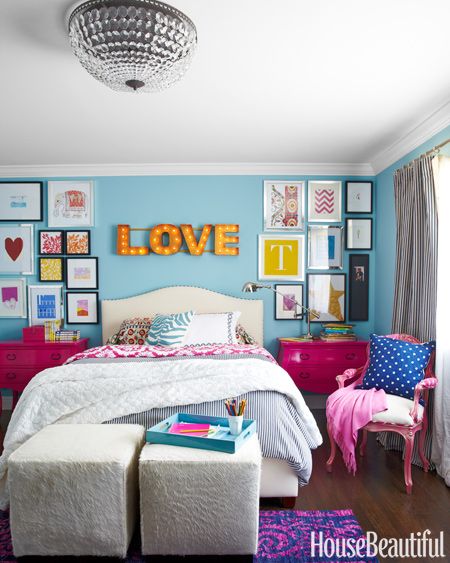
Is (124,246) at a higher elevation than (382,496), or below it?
higher

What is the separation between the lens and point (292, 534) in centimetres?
236

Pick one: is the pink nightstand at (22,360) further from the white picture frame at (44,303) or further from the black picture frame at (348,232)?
the black picture frame at (348,232)

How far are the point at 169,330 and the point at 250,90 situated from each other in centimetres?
207

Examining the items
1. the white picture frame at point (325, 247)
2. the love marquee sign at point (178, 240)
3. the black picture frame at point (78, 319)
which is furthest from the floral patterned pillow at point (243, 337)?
the black picture frame at point (78, 319)

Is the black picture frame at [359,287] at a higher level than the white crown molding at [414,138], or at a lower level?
lower

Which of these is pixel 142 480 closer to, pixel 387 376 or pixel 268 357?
pixel 268 357

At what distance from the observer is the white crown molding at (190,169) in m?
4.67

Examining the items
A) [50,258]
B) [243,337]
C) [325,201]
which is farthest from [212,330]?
[50,258]

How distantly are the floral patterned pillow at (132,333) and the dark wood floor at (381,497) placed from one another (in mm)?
1817

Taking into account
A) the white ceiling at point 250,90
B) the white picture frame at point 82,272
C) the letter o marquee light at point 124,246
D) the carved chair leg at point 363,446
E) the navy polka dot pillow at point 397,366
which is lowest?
the carved chair leg at point 363,446

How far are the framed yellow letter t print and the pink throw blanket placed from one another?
5.57 feet

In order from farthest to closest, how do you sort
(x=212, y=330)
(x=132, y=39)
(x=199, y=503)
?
(x=212, y=330) < (x=199, y=503) < (x=132, y=39)

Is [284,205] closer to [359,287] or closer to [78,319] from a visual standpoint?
[359,287]

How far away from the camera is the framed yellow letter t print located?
4738 millimetres
